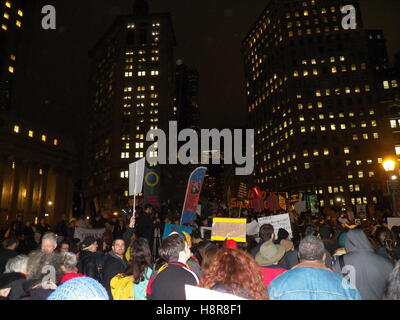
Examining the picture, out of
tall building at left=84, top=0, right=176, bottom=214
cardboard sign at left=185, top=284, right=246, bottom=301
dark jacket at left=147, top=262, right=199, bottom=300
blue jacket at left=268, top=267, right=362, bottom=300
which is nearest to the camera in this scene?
cardboard sign at left=185, top=284, right=246, bottom=301

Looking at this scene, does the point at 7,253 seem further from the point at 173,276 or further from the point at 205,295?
the point at 205,295

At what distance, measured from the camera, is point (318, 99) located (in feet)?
320

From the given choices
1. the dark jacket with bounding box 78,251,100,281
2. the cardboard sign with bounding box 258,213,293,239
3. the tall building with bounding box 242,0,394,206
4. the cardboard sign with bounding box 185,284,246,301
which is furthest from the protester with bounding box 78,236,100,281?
the tall building with bounding box 242,0,394,206

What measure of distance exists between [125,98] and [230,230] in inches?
4074

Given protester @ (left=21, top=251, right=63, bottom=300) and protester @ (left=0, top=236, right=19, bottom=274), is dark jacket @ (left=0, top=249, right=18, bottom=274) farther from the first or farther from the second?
protester @ (left=21, top=251, right=63, bottom=300)

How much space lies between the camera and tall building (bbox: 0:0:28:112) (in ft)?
269

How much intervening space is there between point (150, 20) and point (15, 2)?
47644mm

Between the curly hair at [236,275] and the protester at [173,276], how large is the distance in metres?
0.59

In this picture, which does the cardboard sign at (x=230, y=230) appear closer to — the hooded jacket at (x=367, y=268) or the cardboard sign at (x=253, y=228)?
the cardboard sign at (x=253, y=228)

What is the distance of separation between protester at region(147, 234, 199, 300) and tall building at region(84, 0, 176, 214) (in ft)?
298

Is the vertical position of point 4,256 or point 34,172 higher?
point 34,172

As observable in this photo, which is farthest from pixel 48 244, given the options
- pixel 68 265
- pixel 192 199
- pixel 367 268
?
pixel 192 199

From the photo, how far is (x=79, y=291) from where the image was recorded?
7.73 ft
